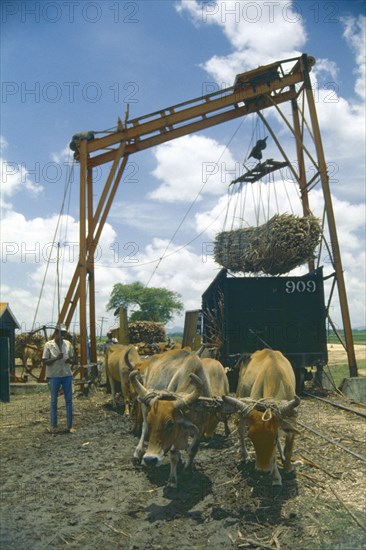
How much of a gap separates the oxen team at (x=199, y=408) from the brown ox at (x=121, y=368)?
3204 mm

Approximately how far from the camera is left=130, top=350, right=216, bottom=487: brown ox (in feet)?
19.0

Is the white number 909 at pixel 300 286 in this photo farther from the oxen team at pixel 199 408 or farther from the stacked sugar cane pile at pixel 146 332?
the stacked sugar cane pile at pixel 146 332

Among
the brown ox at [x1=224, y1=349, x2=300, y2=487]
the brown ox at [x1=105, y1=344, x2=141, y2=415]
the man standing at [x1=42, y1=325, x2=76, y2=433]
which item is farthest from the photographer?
the brown ox at [x1=105, y1=344, x2=141, y2=415]

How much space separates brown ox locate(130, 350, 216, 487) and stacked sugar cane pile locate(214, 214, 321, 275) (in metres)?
6.33

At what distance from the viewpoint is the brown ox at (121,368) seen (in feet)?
36.2

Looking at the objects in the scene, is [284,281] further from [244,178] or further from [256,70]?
[256,70]

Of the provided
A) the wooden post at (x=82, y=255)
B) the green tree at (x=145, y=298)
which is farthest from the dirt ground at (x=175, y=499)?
the green tree at (x=145, y=298)

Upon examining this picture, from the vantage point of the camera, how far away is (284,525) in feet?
16.8

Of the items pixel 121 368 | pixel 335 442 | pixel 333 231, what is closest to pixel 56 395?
pixel 121 368

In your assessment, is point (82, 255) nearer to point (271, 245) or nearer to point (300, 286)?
point (271, 245)

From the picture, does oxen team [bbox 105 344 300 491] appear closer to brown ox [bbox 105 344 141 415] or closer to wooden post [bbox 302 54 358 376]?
brown ox [bbox 105 344 141 415]

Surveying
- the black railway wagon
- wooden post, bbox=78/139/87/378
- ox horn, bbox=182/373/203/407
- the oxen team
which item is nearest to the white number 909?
the black railway wagon

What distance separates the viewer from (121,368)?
11422 mm

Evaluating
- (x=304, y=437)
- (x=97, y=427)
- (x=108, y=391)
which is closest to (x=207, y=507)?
(x=304, y=437)
